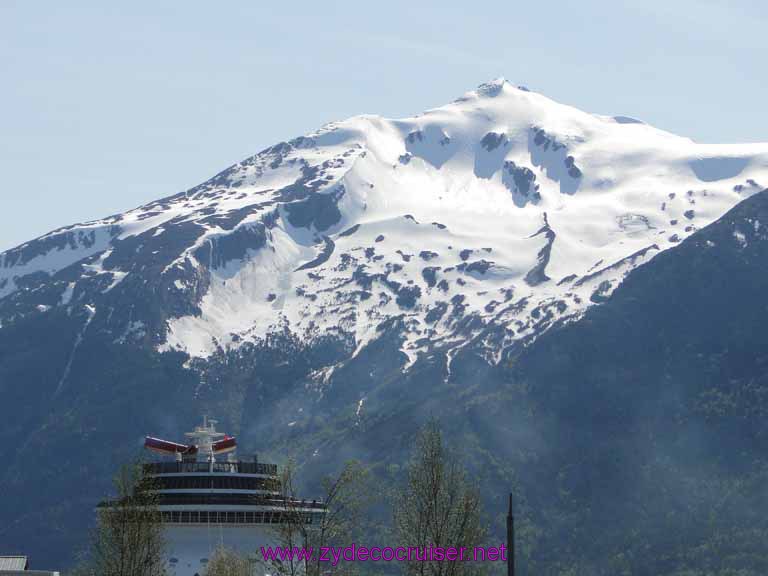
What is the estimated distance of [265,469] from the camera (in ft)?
546

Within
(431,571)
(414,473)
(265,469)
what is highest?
(265,469)

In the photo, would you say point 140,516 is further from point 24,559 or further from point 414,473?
point 24,559

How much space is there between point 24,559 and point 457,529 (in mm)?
63950

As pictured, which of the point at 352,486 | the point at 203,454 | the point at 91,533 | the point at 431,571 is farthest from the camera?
the point at 203,454

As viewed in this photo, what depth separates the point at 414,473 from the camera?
5231 inches

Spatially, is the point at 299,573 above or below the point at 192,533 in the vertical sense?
below

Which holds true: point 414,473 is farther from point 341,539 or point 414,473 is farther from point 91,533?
point 91,533

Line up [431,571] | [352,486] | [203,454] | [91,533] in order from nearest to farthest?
[431,571] → [352,486] → [91,533] → [203,454]

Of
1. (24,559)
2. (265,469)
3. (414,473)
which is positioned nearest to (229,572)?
(414,473)

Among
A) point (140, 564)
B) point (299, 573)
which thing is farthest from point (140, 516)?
point (299, 573)

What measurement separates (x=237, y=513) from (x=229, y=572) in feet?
77.0

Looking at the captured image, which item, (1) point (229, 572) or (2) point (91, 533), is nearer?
(1) point (229, 572)

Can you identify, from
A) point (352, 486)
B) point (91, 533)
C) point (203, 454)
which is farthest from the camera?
point (203, 454)

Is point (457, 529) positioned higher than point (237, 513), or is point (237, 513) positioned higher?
point (237, 513)
